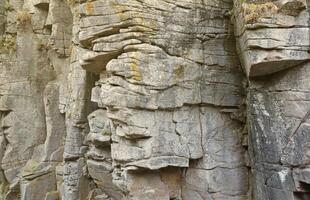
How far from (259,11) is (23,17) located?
39.5 feet

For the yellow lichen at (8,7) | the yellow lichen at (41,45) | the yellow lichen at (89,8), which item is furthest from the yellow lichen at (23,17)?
the yellow lichen at (89,8)

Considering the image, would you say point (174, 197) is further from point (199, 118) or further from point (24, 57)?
point (24, 57)

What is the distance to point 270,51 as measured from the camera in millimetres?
9750

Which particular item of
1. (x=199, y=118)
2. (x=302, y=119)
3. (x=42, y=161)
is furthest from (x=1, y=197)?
(x=302, y=119)

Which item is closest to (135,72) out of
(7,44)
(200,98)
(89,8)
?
(200,98)

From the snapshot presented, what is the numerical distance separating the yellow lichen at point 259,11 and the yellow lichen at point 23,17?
1168 cm

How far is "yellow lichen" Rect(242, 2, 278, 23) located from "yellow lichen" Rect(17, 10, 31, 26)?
11.7m

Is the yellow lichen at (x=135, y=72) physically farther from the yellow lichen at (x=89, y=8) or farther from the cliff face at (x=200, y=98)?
the yellow lichen at (x=89, y=8)

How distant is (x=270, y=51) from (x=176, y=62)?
2.80m

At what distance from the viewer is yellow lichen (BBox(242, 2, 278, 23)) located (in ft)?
31.6

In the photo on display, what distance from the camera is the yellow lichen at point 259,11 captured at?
9.62 m

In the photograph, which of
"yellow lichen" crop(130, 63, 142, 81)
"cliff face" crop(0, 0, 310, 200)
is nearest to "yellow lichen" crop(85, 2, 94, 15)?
"cliff face" crop(0, 0, 310, 200)

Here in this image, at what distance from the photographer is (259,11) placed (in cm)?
963

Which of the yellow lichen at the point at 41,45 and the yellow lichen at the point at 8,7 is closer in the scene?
the yellow lichen at the point at 41,45
